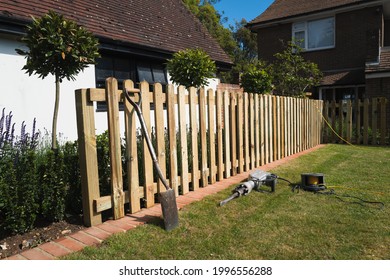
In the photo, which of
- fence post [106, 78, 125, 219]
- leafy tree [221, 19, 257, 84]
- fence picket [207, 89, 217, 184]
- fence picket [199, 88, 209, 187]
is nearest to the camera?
fence post [106, 78, 125, 219]

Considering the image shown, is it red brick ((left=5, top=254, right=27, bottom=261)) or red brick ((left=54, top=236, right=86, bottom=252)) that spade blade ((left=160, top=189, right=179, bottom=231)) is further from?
red brick ((left=5, top=254, right=27, bottom=261))

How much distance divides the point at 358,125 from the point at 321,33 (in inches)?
300

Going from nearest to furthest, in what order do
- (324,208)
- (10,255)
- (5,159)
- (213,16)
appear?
(10,255)
(5,159)
(324,208)
(213,16)

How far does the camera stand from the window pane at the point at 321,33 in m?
15.7

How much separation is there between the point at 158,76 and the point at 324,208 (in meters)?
6.67

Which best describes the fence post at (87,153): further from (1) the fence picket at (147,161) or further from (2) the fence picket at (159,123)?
(2) the fence picket at (159,123)

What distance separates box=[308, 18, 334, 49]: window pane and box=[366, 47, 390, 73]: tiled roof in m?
2.60

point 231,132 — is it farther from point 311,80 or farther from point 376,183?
point 311,80

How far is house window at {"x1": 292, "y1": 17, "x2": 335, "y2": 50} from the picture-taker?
15.7 metres

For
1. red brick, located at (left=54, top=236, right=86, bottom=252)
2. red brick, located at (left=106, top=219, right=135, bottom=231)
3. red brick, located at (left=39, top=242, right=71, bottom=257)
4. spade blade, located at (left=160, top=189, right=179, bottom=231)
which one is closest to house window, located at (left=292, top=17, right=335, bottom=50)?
spade blade, located at (left=160, top=189, right=179, bottom=231)

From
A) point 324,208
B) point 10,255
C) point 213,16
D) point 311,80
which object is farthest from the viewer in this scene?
point 213,16

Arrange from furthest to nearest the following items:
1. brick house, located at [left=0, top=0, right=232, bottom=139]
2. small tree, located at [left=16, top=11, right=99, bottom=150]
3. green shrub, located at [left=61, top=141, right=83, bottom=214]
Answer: brick house, located at [left=0, top=0, right=232, bottom=139] < small tree, located at [left=16, top=11, right=99, bottom=150] < green shrub, located at [left=61, top=141, right=83, bottom=214]

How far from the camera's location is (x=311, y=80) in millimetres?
12984
